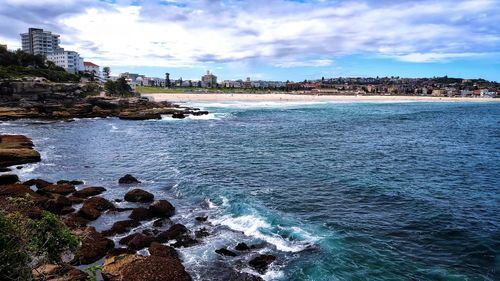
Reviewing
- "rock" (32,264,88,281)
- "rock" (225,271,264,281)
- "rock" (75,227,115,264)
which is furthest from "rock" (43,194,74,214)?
"rock" (225,271,264,281)

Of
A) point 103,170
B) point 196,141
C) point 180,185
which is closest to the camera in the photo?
point 180,185

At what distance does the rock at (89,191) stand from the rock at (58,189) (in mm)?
686

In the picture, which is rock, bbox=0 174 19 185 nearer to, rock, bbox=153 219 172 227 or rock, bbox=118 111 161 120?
rock, bbox=153 219 172 227

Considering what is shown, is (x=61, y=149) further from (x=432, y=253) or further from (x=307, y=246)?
(x=432, y=253)

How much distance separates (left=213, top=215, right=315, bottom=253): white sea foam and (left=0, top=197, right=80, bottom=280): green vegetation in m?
9.50

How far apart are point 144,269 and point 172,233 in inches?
188

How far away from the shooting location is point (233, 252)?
60.0 feet

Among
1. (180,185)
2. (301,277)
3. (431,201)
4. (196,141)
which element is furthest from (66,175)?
(431,201)

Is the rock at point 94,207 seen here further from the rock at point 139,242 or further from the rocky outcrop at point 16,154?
the rocky outcrop at point 16,154

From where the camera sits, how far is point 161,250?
58.7ft

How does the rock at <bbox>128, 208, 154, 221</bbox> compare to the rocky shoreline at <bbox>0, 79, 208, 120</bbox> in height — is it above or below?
below

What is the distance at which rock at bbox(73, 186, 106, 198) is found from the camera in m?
27.1

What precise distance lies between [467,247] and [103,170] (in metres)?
29.0

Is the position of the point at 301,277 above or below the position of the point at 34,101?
below
